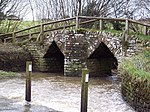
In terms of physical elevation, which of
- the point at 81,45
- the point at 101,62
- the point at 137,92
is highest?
the point at 81,45

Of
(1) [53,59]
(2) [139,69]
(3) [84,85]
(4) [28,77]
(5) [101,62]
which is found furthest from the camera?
(1) [53,59]

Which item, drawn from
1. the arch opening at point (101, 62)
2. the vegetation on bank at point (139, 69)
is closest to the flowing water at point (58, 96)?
the vegetation on bank at point (139, 69)

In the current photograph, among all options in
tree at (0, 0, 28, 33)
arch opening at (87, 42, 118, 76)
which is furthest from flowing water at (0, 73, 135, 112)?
tree at (0, 0, 28, 33)

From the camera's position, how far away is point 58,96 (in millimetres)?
12094

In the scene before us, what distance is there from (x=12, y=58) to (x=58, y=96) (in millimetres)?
8058

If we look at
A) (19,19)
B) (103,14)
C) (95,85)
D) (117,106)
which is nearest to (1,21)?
(19,19)

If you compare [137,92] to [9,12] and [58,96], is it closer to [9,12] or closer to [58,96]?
[58,96]

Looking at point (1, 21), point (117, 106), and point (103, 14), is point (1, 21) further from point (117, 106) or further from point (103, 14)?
point (117, 106)

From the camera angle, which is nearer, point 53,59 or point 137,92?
point 137,92

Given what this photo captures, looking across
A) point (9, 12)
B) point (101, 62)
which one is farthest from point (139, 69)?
point (9, 12)

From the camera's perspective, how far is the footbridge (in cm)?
1617

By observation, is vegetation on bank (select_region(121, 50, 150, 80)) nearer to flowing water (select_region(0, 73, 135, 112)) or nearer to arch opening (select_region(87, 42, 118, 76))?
flowing water (select_region(0, 73, 135, 112))

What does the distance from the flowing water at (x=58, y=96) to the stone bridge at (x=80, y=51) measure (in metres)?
1.30

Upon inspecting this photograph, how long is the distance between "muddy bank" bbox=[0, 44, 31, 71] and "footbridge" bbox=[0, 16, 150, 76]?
2.08ft
